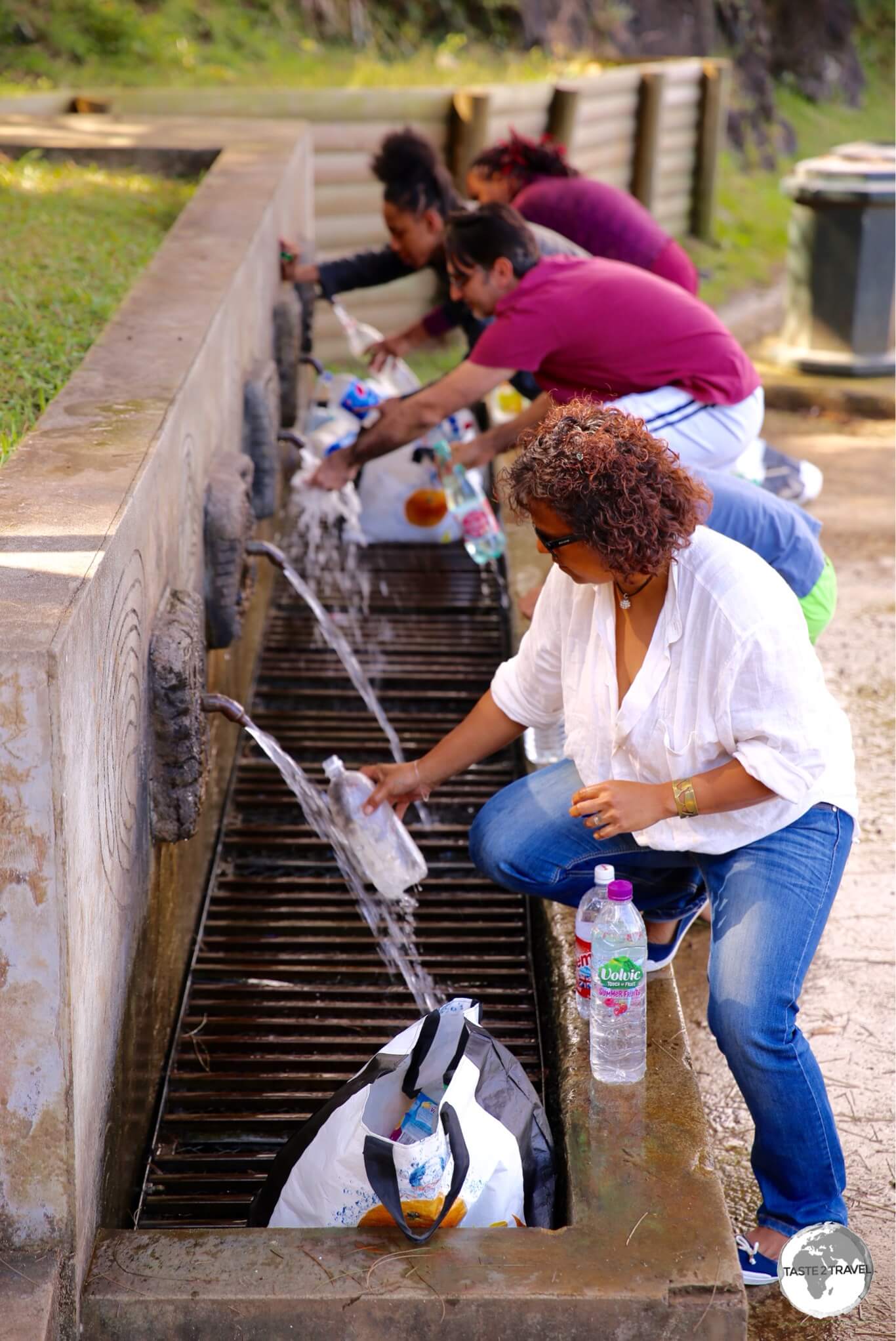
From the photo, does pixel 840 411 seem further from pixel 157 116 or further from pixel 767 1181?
pixel 767 1181

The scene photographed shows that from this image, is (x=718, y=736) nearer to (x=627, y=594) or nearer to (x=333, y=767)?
(x=627, y=594)

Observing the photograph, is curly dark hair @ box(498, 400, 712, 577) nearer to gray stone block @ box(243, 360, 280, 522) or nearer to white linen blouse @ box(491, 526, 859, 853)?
white linen blouse @ box(491, 526, 859, 853)

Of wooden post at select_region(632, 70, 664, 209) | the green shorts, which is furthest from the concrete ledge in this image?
wooden post at select_region(632, 70, 664, 209)

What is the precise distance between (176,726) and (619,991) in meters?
0.98

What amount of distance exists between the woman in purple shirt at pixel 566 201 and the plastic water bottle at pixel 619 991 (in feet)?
11.7

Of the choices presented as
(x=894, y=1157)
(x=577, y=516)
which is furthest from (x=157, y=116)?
(x=894, y=1157)

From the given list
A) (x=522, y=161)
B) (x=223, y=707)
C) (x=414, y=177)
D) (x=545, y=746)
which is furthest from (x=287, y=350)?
(x=223, y=707)

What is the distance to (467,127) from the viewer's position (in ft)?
30.9

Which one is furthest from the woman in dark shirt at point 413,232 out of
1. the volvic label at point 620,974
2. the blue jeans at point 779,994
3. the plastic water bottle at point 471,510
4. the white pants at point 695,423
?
the volvic label at point 620,974

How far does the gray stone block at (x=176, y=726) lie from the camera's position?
2.90 m

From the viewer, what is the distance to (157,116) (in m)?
8.34

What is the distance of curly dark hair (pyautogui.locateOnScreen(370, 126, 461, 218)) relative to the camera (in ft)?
19.2

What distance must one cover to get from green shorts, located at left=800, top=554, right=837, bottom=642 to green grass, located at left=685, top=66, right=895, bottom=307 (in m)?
8.05

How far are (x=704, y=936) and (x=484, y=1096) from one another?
1.49m
